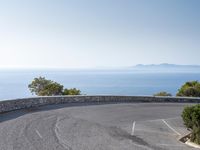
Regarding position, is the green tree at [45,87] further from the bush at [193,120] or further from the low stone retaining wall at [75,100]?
the bush at [193,120]

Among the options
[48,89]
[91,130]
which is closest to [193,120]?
[91,130]

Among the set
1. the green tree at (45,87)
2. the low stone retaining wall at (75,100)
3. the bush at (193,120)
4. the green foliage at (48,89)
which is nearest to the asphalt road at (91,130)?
the bush at (193,120)

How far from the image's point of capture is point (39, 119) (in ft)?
60.6

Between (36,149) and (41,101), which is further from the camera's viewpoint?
→ (41,101)

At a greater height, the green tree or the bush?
the bush

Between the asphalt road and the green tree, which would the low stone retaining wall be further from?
the green tree

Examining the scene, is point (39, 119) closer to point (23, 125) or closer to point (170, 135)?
point (23, 125)

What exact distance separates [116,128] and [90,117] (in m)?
3.70

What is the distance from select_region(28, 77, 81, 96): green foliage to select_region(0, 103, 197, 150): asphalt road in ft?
103

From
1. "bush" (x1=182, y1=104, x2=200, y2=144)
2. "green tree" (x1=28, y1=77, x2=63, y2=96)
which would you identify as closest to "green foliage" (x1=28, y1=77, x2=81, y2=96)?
"green tree" (x1=28, y1=77, x2=63, y2=96)

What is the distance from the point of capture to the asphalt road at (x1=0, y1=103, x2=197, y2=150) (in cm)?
1277

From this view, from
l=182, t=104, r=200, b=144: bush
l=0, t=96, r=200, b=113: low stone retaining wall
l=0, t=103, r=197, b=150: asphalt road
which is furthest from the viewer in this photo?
l=0, t=96, r=200, b=113: low stone retaining wall

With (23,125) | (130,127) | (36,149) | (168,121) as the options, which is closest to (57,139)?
(36,149)

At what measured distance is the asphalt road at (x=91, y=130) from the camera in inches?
503
